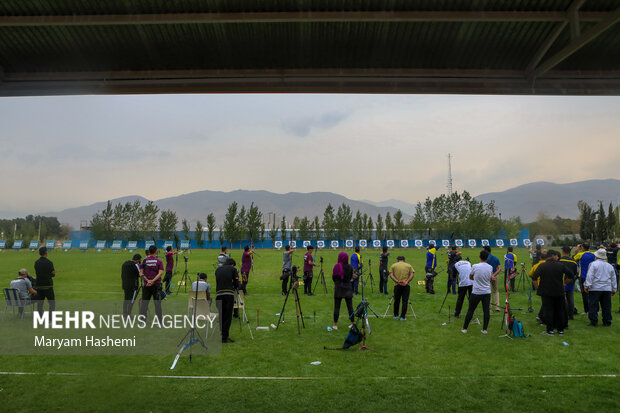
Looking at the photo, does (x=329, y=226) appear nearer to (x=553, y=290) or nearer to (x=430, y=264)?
(x=430, y=264)

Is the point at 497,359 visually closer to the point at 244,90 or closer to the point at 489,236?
the point at 244,90

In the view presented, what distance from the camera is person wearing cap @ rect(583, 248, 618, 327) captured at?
11.2 m

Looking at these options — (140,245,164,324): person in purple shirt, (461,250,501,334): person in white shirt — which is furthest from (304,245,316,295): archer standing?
(461,250,501,334): person in white shirt

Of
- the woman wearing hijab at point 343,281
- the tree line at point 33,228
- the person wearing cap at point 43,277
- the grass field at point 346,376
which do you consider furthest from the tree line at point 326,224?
the grass field at point 346,376

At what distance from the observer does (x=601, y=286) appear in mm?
11211

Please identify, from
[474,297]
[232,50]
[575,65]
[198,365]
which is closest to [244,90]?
[232,50]

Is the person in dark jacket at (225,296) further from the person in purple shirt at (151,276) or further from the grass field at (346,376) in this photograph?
the person in purple shirt at (151,276)

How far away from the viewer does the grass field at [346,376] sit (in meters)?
5.92

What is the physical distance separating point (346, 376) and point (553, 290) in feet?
21.8

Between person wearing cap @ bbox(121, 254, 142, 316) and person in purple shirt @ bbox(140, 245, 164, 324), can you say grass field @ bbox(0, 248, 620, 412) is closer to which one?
person in purple shirt @ bbox(140, 245, 164, 324)

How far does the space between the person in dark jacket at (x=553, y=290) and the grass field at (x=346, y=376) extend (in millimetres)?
449

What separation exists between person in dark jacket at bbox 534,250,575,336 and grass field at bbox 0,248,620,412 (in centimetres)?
45

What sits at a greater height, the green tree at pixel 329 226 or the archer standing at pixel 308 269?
the green tree at pixel 329 226

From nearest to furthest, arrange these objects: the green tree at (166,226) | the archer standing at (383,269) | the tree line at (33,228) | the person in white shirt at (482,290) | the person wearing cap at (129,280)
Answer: the person in white shirt at (482,290) → the person wearing cap at (129,280) → the archer standing at (383,269) → the green tree at (166,226) → the tree line at (33,228)
